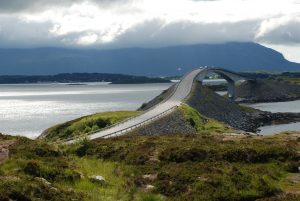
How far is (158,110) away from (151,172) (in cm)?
7696

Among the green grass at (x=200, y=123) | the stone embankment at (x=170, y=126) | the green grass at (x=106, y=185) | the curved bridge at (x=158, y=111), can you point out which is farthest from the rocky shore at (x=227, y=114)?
the green grass at (x=106, y=185)

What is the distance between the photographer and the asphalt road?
70625 millimetres

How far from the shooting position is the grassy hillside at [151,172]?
20.0 m

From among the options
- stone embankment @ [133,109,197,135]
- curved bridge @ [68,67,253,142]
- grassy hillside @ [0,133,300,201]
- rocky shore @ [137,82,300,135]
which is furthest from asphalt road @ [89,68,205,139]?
grassy hillside @ [0,133,300,201]

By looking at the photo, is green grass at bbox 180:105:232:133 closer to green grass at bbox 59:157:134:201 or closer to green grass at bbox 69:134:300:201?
green grass at bbox 69:134:300:201

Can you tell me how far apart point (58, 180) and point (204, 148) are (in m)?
13.8

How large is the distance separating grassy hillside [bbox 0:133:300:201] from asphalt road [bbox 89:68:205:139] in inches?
1305

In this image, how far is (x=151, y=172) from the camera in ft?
91.1

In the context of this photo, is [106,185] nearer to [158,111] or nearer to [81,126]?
[81,126]

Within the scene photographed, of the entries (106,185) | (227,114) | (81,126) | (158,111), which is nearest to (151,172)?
(106,185)

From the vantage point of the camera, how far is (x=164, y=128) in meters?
81.9

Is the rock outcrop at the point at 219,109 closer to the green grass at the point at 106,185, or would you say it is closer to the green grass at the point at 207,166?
the green grass at the point at 207,166

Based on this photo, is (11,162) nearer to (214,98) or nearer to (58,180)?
(58,180)

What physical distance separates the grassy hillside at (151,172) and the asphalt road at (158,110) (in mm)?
33147
